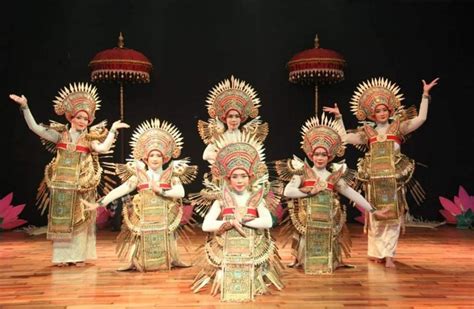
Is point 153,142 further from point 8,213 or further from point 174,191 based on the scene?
point 8,213

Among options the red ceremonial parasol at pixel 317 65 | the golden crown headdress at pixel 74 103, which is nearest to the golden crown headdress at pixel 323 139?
the golden crown headdress at pixel 74 103

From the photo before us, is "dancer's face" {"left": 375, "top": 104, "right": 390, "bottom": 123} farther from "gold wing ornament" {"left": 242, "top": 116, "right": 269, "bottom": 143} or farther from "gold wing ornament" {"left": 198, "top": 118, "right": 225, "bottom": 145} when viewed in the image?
"gold wing ornament" {"left": 198, "top": 118, "right": 225, "bottom": 145}

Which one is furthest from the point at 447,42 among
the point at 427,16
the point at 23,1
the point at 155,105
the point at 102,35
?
the point at 23,1

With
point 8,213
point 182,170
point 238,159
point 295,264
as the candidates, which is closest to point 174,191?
point 182,170

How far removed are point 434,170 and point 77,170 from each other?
4.78m

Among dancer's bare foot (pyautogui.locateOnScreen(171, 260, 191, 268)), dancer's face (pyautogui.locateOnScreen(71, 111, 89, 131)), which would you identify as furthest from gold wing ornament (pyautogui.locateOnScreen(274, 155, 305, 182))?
dancer's face (pyautogui.locateOnScreen(71, 111, 89, 131))

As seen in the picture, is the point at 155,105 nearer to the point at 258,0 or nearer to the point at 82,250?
the point at 258,0

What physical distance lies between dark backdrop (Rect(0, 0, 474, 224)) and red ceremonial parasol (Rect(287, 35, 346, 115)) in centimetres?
61

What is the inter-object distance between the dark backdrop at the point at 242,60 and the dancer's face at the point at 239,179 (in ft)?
11.7

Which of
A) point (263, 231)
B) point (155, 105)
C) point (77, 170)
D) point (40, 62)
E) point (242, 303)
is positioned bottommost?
point (242, 303)

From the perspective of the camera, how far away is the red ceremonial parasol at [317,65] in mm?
6375

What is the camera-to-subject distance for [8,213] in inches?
267

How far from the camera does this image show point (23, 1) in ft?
23.1

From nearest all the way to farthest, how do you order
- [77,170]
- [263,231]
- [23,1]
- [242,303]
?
[242,303] < [263,231] < [77,170] < [23,1]
